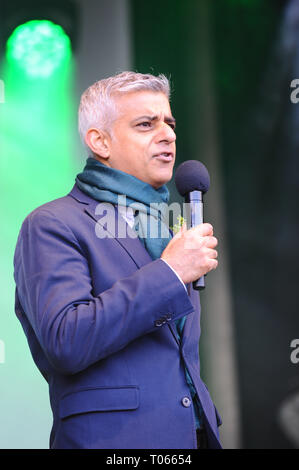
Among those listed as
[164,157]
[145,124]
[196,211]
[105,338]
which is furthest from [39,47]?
[105,338]

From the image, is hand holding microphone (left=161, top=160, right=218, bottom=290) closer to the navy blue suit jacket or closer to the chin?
the navy blue suit jacket

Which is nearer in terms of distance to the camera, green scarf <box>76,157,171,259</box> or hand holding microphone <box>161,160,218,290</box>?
hand holding microphone <box>161,160,218,290</box>

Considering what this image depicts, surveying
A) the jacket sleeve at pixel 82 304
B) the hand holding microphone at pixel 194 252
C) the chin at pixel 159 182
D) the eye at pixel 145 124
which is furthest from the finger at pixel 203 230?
the eye at pixel 145 124

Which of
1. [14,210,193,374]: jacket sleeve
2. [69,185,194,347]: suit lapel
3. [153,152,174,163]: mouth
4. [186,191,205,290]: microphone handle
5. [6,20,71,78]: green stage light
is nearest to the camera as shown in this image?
[14,210,193,374]: jacket sleeve

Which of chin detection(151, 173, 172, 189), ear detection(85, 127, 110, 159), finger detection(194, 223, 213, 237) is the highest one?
ear detection(85, 127, 110, 159)

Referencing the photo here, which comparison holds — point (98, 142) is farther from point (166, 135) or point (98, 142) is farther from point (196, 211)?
point (196, 211)

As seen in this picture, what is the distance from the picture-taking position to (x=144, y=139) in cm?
168

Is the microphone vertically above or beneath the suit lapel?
above

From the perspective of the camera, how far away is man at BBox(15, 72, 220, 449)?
1246mm

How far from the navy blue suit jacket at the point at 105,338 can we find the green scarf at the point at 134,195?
11 cm

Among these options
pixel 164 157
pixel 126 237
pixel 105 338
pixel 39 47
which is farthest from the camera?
pixel 39 47

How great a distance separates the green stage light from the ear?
120cm

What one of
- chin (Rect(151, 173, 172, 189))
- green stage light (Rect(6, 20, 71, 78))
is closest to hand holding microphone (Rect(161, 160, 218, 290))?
chin (Rect(151, 173, 172, 189))

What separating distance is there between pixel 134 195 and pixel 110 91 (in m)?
0.39
